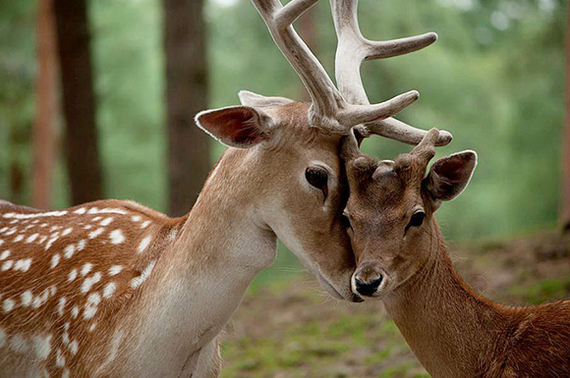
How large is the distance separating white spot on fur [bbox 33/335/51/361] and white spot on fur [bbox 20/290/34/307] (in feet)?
0.62

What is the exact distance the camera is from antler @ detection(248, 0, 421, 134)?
3.16 m

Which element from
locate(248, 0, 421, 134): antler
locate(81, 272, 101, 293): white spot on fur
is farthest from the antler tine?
locate(81, 272, 101, 293): white spot on fur

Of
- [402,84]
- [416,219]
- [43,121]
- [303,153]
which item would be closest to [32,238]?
[303,153]

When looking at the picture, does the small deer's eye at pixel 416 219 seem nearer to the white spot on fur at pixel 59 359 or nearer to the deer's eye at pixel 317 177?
the deer's eye at pixel 317 177

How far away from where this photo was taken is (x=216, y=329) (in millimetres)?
3451

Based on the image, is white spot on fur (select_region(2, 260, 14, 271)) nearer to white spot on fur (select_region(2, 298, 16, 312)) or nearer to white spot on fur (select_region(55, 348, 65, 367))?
white spot on fur (select_region(2, 298, 16, 312))

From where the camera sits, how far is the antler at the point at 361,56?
3.52m

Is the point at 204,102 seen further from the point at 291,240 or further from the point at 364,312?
the point at 291,240

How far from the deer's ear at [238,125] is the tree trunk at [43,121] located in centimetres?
1489

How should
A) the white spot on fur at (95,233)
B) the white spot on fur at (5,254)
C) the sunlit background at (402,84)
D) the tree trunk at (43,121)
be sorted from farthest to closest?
the sunlit background at (402,84) → the tree trunk at (43,121) → the white spot on fur at (5,254) → the white spot on fur at (95,233)

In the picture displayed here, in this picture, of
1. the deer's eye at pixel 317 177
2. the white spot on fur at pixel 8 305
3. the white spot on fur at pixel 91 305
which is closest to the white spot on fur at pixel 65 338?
the white spot on fur at pixel 91 305

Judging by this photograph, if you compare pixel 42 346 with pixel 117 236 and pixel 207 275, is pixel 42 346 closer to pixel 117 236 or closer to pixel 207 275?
pixel 117 236

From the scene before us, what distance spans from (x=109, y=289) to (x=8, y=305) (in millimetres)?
636

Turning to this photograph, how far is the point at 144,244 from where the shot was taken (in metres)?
3.76
